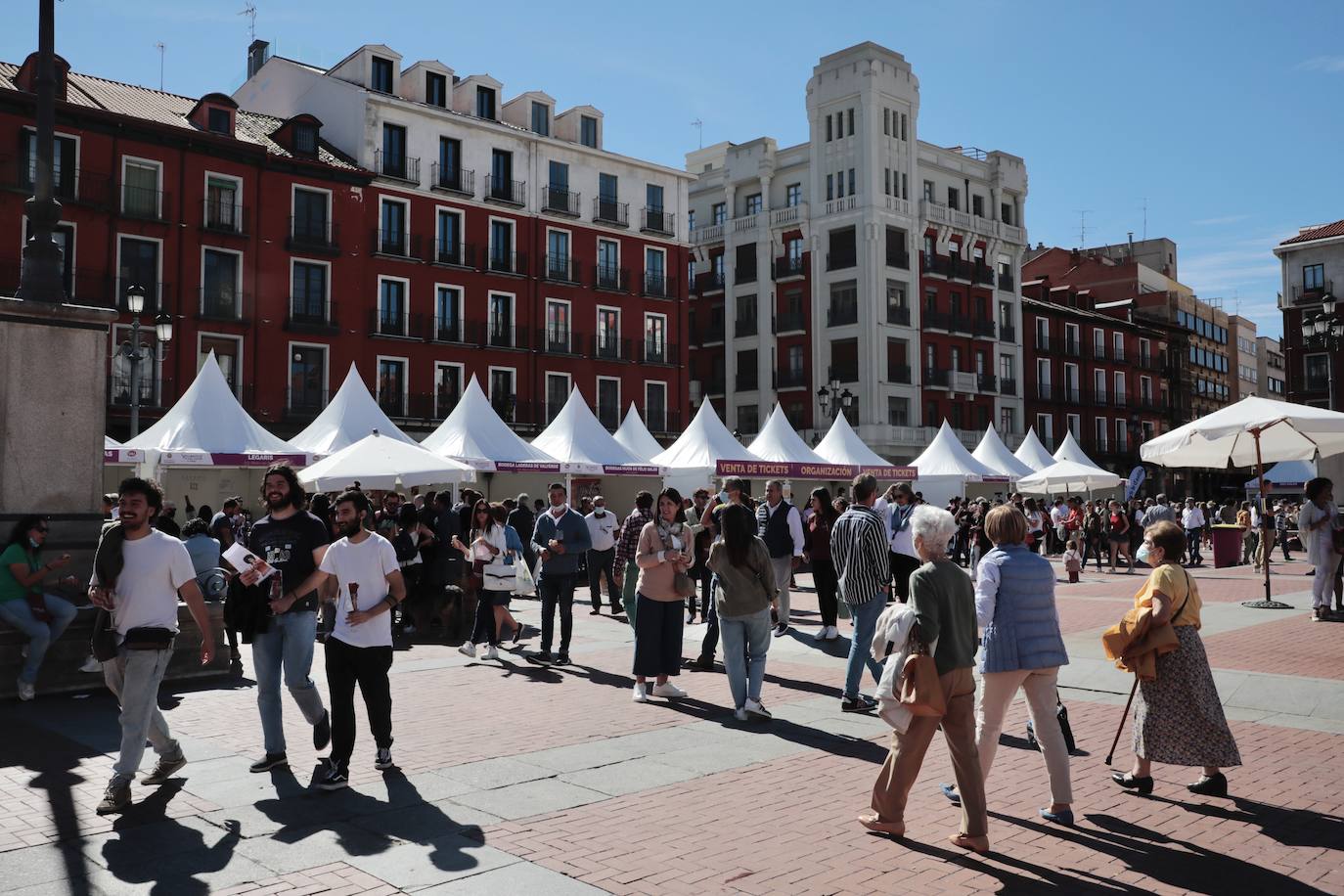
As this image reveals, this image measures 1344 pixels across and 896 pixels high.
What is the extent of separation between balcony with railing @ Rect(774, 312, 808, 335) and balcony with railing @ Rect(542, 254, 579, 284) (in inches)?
518

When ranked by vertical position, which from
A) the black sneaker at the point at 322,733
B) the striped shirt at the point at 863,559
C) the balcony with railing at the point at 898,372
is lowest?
the black sneaker at the point at 322,733

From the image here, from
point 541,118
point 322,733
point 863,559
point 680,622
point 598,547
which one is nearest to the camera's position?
point 322,733

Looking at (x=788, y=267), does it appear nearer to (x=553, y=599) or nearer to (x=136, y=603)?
(x=553, y=599)

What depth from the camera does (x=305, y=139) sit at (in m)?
37.2

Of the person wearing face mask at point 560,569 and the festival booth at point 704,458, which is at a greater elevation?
the festival booth at point 704,458

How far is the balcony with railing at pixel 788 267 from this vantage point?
2053 inches

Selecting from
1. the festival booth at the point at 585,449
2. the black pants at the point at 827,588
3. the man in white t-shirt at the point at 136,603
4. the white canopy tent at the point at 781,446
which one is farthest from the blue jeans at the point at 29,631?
the white canopy tent at the point at 781,446

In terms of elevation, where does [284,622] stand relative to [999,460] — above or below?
below

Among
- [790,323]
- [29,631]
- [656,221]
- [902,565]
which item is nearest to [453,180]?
[656,221]

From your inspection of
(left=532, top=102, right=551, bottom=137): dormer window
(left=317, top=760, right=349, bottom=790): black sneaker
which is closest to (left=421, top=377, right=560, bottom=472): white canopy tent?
(left=317, top=760, right=349, bottom=790): black sneaker

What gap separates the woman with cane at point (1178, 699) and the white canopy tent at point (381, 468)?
12.2 metres

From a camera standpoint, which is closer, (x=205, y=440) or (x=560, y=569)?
(x=560, y=569)

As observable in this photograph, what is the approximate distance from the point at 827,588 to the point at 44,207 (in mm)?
9024

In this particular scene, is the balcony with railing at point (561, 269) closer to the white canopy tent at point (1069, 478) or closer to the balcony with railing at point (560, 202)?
the balcony with railing at point (560, 202)
